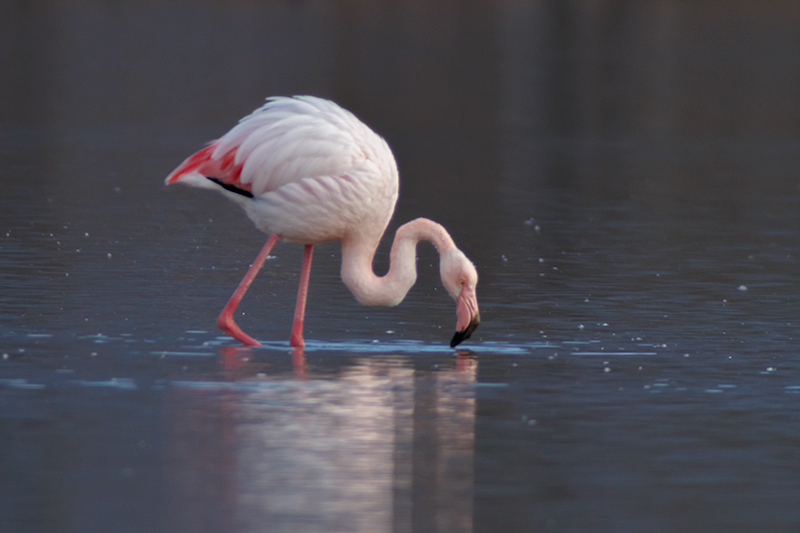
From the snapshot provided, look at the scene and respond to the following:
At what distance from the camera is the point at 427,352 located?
9.56m

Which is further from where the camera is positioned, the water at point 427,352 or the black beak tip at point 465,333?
the black beak tip at point 465,333

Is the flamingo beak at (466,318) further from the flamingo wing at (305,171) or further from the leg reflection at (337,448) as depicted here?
the flamingo wing at (305,171)

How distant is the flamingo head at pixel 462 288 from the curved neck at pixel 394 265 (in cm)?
19

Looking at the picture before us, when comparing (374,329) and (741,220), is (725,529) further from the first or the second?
(741,220)

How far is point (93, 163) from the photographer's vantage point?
69.2ft

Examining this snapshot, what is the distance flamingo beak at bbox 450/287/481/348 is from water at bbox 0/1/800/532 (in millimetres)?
158

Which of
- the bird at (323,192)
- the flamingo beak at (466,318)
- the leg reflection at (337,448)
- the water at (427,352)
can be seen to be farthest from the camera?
the bird at (323,192)

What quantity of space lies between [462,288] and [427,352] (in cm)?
44

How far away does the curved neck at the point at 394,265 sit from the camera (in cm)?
983

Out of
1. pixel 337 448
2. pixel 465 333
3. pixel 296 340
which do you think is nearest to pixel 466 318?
pixel 465 333

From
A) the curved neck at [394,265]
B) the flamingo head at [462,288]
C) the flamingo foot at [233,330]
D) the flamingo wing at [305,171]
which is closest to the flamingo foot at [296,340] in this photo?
the flamingo foot at [233,330]

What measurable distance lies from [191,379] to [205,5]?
77963 mm

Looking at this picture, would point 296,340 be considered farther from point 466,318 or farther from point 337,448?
point 337,448

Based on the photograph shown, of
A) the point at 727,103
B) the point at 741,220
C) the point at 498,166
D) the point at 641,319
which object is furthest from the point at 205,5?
the point at 641,319
